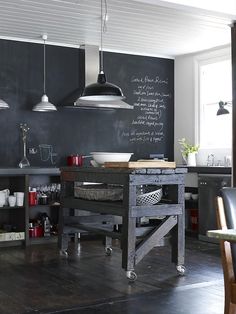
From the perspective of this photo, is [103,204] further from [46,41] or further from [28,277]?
[46,41]

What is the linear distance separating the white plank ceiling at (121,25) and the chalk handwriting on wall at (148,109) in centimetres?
55

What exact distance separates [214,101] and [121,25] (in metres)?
2.12

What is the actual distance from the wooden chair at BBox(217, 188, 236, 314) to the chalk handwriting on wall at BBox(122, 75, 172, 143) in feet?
18.0

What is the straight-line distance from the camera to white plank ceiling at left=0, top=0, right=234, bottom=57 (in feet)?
17.9

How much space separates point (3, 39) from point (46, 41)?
620 mm

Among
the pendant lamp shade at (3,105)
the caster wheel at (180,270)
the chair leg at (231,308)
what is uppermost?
the pendant lamp shade at (3,105)

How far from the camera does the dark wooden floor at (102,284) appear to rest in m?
3.62

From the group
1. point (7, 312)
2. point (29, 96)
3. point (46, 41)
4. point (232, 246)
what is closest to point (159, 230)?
point (7, 312)

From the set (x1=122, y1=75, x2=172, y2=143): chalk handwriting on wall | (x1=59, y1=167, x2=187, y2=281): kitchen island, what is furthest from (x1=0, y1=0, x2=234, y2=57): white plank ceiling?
(x1=59, y1=167, x2=187, y2=281): kitchen island

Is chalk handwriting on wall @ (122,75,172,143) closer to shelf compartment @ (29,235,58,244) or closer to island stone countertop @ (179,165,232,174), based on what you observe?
island stone countertop @ (179,165,232,174)

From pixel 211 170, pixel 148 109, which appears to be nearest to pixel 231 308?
pixel 211 170

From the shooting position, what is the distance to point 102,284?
4.30 m

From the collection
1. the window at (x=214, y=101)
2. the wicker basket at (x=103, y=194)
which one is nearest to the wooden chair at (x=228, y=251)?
the wicker basket at (x=103, y=194)

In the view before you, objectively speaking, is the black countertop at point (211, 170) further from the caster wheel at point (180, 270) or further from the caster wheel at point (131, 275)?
the caster wheel at point (131, 275)
